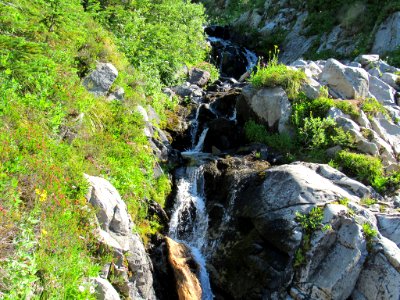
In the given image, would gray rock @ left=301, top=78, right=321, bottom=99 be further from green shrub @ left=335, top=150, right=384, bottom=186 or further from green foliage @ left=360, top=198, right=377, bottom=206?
green foliage @ left=360, top=198, right=377, bottom=206

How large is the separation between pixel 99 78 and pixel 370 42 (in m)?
16.4

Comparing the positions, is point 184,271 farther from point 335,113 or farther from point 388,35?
point 388,35

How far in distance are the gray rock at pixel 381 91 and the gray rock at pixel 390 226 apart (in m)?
6.78

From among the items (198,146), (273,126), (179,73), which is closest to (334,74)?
(273,126)

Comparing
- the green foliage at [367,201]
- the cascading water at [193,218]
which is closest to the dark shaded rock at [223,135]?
the cascading water at [193,218]

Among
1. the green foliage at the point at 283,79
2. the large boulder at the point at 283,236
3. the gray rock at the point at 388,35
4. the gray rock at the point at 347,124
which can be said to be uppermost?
the gray rock at the point at 388,35

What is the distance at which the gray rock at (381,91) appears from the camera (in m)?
13.9

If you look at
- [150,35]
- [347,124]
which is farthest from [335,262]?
[150,35]

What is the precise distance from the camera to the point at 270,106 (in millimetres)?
A: 13398

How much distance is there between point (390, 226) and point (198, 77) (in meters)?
13.3

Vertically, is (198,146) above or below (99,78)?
below

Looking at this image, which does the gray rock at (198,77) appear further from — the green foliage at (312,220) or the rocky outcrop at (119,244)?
the rocky outcrop at (119,244)

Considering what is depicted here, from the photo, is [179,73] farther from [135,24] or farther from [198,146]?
[198,146]

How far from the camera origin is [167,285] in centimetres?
863
